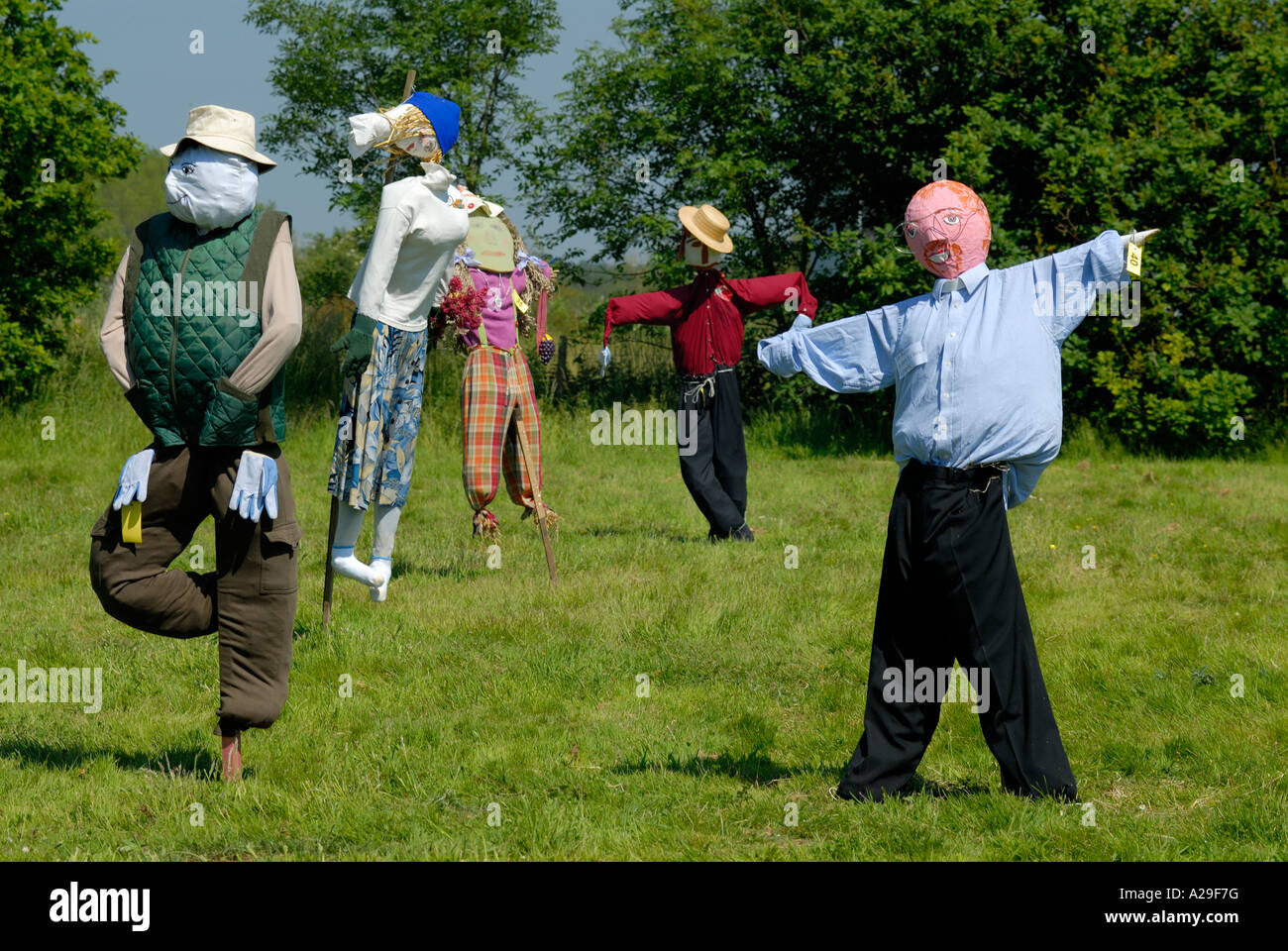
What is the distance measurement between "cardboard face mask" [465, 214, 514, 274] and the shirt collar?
414 cm

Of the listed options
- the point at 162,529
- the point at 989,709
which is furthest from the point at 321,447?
the point at 989,709

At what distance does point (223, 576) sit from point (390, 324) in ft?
8.21

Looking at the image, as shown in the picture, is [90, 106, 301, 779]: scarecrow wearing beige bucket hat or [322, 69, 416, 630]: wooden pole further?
[322, 69, 416, 630]: wooden pole

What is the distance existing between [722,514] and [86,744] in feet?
16.1

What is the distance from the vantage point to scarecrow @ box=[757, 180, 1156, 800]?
4.25m

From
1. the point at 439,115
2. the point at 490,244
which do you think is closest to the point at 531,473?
the point at 490,244

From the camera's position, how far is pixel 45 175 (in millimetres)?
12680

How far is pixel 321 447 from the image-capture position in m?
13.4

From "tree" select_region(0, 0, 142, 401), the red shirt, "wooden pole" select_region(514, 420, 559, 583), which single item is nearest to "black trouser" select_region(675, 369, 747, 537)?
the red shirt

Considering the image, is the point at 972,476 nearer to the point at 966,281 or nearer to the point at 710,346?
the point at 966,281

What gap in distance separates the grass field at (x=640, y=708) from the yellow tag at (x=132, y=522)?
852 mm

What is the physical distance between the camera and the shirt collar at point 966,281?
438cm

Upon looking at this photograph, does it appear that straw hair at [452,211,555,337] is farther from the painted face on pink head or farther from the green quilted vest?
the painted face on pink head

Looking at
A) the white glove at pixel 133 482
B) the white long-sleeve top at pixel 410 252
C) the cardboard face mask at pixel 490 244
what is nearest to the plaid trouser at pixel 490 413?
the cardboard face mask at pixel 490 244
